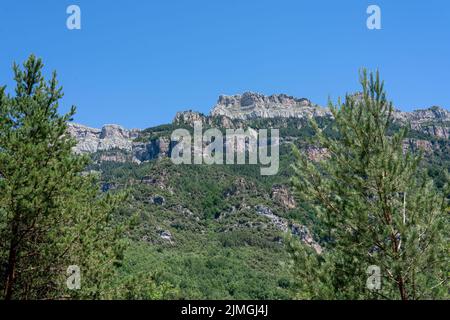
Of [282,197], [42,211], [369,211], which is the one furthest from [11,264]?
[282,197]

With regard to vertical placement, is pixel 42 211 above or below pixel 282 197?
below

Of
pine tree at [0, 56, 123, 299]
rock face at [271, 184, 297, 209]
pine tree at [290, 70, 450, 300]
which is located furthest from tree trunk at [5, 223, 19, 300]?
rock face at [271, 184, 297, 209]

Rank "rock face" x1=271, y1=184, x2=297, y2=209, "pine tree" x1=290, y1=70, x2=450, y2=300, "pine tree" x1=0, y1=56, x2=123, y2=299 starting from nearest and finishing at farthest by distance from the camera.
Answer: "pine tree" x1=290, y1=70, x2=450, y2=300 < "pine tree" x1=0, y1=56, x2=123, y2=299 < "rock face" x1=271, y1=184, x2=297, y2=209

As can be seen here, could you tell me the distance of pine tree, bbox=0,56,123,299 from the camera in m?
12.2

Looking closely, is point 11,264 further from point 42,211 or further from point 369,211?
point 369,211

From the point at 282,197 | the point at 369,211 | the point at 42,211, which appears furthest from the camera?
the point at 282,197

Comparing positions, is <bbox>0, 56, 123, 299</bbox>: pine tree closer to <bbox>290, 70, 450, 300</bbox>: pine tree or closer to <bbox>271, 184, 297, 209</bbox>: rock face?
<bbox>290, 70, 450, 300</bbox>: pine tree

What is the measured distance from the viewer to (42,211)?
41.2 ft

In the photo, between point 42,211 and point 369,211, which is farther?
point 42,211

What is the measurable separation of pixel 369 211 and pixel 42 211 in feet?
27.1

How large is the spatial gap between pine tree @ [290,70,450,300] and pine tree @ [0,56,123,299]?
6601 mm

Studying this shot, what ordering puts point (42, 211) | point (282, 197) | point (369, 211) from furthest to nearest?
1. point (282, 197)
2. point (42, 211)
3. point (369, 211)

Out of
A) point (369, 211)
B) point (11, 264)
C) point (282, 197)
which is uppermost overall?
point (282, 197)
